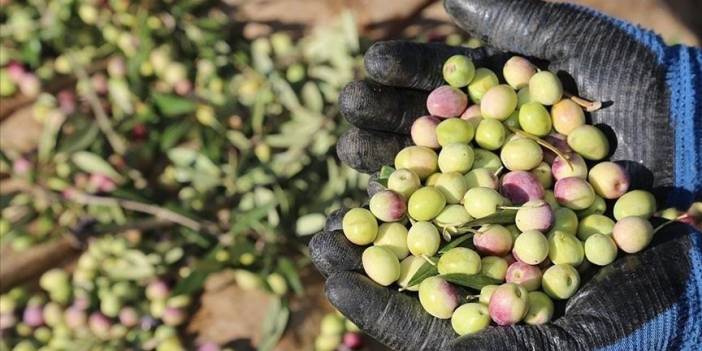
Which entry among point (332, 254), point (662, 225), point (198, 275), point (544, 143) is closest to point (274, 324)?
point (198, 275)

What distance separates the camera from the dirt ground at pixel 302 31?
9.39 feet

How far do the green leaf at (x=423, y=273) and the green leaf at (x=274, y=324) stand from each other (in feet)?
3.38

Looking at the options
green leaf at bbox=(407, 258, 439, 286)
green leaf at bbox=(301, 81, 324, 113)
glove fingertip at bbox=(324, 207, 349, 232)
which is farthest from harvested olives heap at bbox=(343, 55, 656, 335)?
green leaf at bbox=(301, 81, 324, 113)

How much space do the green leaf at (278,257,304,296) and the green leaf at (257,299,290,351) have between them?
0.07 metres

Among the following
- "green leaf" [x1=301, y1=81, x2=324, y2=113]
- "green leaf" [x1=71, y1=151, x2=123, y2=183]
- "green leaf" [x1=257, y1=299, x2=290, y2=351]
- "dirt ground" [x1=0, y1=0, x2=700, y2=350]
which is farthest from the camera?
"green leaf" [x1=301, y1=81, x2=324, y2=113]

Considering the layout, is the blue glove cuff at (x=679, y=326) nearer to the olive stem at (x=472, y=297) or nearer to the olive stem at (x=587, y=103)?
the olive stem at (x=472, y=297)

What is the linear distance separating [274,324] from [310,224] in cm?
36

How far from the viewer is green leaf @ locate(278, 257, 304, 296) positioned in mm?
2760

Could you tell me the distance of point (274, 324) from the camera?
9.15ft

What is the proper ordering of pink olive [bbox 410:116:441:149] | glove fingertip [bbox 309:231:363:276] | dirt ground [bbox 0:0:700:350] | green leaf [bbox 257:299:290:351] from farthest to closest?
dirt ground [bbox 0:0:700:350] < green leaf [bbox 257:299:290:351] < pink olive [bbox 410:116:441:149] < glove fingertip [bbox 309:231:363:276]

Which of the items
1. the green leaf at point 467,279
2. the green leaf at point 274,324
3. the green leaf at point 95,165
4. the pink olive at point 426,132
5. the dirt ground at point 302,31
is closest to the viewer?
the green leaf at point 467,279

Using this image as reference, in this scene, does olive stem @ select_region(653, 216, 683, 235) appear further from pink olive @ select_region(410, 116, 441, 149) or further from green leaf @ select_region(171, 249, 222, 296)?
green leaf @ select_region(171, 249, 222, 296)

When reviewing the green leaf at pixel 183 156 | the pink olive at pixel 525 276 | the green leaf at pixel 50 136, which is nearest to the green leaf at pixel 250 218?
the green leaf at pixel 183 156

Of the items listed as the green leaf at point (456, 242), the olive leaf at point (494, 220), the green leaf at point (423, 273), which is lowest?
the green leaf at point (423, 273)
